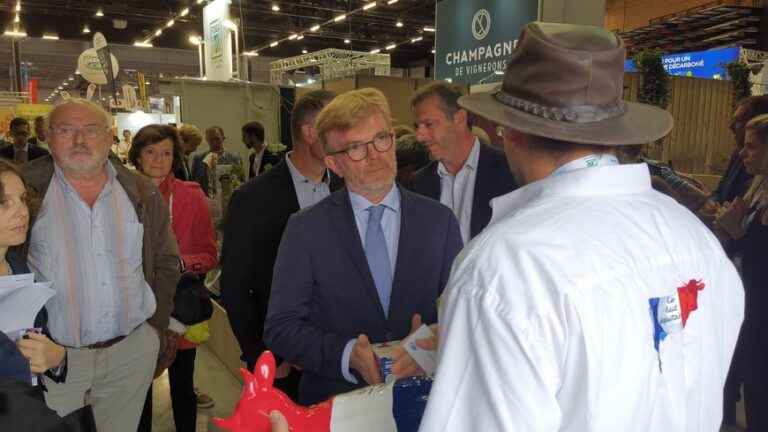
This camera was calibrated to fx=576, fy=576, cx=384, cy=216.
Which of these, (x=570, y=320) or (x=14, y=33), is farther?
(x=14, y=33)

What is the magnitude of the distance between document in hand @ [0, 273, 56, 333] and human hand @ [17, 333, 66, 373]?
0.06m

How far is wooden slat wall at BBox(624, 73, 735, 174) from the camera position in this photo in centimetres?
919

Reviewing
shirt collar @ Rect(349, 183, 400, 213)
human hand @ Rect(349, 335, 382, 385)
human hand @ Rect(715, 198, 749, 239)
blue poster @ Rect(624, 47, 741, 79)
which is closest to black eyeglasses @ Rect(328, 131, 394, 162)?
shirt collar @ Rect(349, 183, 400, 213)

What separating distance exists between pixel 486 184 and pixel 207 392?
2489 mm

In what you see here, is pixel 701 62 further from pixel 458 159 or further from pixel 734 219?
pixel 458 159

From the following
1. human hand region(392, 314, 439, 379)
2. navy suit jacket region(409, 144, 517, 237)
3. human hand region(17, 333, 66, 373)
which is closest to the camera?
human hand region(392, 314, 439, 379)

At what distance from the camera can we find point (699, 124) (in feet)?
30.9

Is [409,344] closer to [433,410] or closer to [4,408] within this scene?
[433,410]

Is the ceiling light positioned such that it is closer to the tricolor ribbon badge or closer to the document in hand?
the document in hand

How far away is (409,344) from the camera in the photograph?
1252 millimetres

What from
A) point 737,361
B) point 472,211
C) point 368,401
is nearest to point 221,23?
point 472,211

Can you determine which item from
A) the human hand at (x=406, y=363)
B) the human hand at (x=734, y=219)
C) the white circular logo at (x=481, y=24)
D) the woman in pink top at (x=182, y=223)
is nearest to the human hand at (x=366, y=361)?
the human hand at (x=406, y=363)

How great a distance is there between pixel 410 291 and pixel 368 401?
1.97 ft

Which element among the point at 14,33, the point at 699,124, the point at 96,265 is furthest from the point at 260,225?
the point at 14,33
